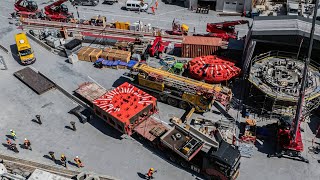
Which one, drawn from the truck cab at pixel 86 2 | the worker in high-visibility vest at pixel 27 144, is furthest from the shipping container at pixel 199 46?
the worker in high-visibility vest at pixel 27 144

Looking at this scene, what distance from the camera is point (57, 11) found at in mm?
58875

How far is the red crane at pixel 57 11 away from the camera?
5772cm

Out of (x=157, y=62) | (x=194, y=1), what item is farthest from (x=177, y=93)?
(x=194, y=1)

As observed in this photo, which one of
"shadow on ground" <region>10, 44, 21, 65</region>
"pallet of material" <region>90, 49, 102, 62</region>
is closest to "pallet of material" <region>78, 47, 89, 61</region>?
"pallet of material" <region>90, 49, 102, 62</region>

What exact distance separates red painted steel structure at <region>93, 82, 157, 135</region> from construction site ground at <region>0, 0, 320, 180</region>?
2.23 meters

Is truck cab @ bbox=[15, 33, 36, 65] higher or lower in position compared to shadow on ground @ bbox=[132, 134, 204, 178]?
higher

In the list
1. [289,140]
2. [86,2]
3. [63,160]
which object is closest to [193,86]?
[289,140]

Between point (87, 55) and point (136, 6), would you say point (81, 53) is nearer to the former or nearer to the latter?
point (87, 55)

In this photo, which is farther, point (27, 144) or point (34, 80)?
A: point (34, 80)

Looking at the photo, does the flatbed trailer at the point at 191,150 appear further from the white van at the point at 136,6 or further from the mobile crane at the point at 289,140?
the white van at the point at 136,6

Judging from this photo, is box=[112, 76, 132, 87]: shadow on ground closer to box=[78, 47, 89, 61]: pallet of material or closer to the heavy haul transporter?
the heavy haul transporter

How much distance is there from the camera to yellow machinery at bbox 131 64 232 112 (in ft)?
124

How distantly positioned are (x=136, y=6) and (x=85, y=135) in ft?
102

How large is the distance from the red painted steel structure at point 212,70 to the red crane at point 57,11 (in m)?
26.8
